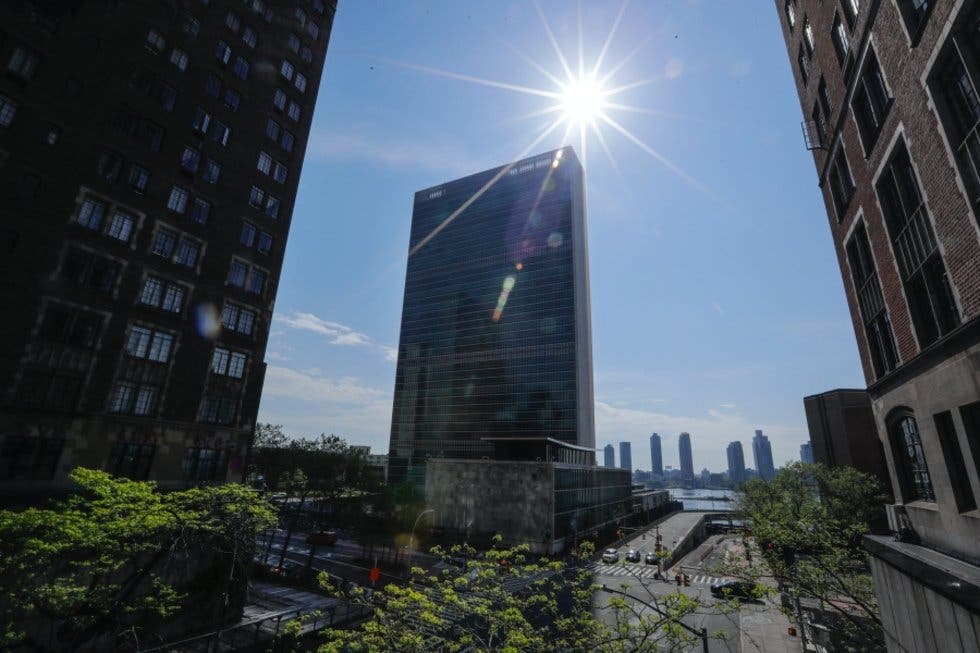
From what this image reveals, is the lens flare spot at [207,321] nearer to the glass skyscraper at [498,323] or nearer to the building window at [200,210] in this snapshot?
the building window at [200,210]

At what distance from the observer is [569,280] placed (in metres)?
140

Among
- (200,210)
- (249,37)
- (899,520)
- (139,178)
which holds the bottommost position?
(899,520)

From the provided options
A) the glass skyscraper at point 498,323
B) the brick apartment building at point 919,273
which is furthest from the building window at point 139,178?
the glass skyscraper at point 498,323

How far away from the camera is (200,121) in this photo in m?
36.1

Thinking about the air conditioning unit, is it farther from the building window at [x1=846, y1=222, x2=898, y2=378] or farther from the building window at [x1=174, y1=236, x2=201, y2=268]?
the building window at [x1=174, y1=236, x2=201, y2=268]

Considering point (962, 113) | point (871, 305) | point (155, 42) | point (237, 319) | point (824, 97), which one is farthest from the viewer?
point (237, 319)

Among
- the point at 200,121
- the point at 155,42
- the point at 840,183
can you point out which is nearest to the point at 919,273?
the point at 840,183

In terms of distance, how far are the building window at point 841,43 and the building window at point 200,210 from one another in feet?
138

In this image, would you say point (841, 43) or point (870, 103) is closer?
point (870, 103)

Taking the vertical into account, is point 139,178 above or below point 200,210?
above

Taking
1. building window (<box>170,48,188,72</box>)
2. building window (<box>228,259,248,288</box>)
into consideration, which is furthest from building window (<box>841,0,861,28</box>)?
building window (<box>170,48,188,72</box>)

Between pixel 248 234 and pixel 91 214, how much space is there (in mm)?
10992

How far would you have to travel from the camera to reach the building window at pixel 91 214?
A: 28.5 metres

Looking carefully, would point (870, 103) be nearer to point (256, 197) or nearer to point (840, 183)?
point (840, 183)
